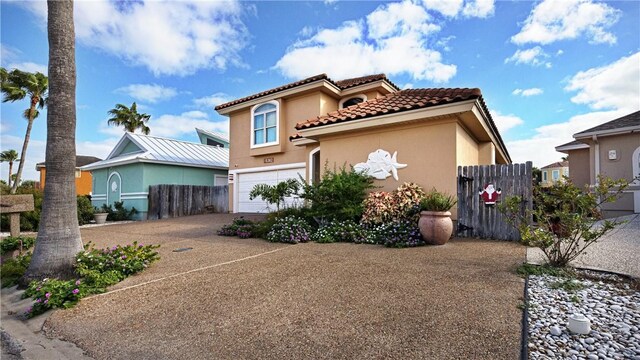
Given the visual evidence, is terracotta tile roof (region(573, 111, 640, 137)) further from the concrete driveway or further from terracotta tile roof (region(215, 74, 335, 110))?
terracotta tile roof (region(215, 74, 335, 110))

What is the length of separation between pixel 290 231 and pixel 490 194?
494cm

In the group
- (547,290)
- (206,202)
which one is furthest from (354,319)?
(206,202)

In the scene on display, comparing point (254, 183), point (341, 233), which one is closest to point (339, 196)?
point (341, 233)

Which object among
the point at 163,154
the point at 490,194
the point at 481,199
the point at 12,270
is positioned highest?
the point at 163,154

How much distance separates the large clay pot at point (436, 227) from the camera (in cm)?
624

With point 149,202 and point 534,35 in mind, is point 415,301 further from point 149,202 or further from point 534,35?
point 149,202

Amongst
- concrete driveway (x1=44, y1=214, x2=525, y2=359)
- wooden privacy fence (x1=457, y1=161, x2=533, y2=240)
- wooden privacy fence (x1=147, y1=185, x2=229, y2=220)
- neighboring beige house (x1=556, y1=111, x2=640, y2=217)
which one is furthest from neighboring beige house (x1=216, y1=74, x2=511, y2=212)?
neighboring beige house (x1=556, y1=111, x2=640, y2=217)

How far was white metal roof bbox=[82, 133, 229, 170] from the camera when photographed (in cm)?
1681

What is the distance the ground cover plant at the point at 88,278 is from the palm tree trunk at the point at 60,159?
0.97ft

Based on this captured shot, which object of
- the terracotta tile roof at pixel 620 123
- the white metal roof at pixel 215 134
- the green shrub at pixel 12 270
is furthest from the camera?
the white metal roof at pixel 215 134

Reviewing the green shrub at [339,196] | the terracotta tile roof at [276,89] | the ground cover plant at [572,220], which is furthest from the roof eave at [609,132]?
the terracotta tile roof at [276,89]

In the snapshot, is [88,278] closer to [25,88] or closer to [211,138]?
[211,138]

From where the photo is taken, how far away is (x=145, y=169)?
53.8ft

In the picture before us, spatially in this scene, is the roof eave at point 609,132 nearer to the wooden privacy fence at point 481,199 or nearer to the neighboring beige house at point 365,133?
the neighboring beige house at point 365,133
